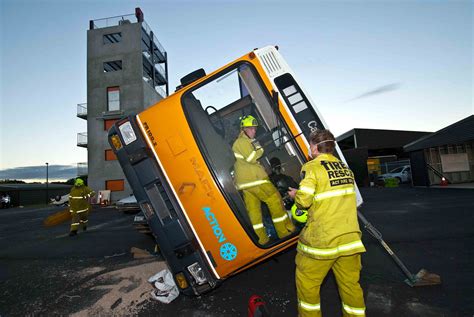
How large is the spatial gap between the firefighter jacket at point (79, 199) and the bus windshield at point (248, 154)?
640cm

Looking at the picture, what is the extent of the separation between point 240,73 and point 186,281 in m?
2.20

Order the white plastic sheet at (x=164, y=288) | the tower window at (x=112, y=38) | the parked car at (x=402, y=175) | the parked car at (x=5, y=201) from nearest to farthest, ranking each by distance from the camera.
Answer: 1. the white plastic sheet at (x=164, y=288)
2. the parked car at (x=402, y=175)
3. the tower window at (x=112, y=38)
4. the parked car at (x=5, y=201)

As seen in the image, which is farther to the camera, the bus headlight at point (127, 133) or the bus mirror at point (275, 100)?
the bus headlight at point (127, 133)

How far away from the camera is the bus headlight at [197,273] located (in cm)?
250

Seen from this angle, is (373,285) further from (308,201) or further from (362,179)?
(362,179)

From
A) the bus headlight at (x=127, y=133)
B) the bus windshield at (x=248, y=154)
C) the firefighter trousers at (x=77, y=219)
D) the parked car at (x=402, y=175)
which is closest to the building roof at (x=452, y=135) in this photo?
the parked car at (x=402, y=175)

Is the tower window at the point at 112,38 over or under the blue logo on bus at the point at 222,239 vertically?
over

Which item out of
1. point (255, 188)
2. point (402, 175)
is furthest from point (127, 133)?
point (402, 175)

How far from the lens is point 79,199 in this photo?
25.1 ft

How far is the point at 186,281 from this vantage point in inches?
101

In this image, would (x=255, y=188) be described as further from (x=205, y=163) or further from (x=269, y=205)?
(x=205, y=163)

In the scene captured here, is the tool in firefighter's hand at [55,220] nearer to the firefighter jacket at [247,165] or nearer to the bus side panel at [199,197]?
the bus side panel at [199,197]

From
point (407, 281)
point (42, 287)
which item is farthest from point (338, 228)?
point (42, 287)

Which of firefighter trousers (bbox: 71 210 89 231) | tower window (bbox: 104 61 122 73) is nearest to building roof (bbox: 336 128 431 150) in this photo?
tower window (bbox: 104 61 122 73)
